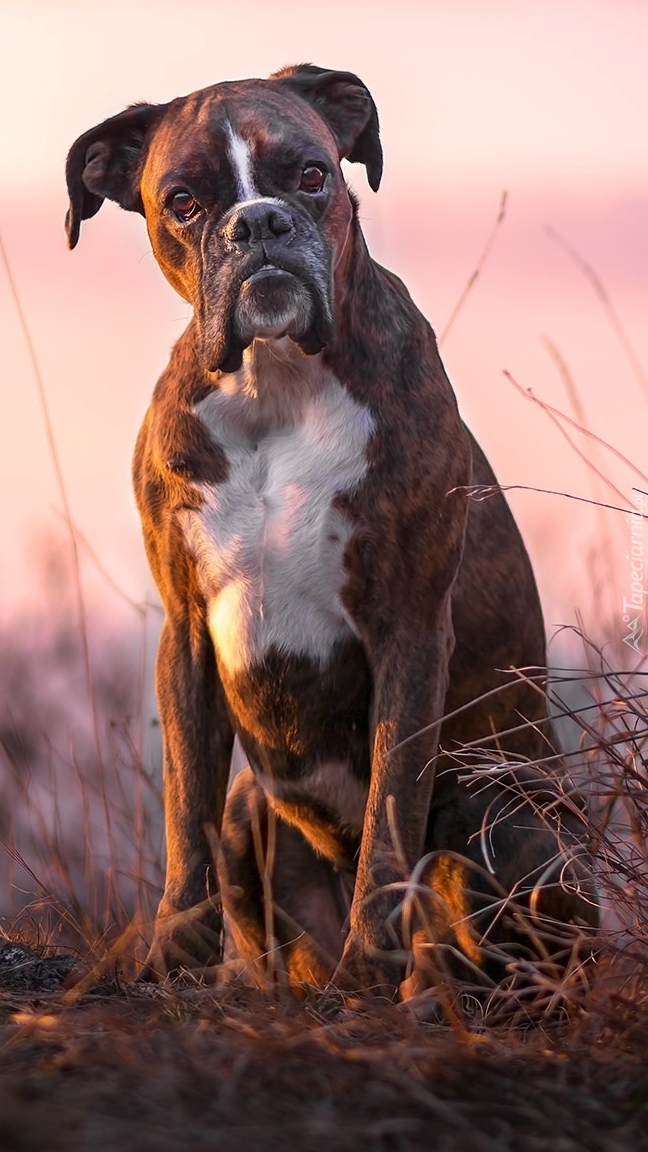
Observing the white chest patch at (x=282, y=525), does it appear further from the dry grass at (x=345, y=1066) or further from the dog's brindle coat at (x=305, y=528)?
the dry grass at (x=345, y=1066)

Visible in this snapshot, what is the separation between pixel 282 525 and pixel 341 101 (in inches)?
42.6

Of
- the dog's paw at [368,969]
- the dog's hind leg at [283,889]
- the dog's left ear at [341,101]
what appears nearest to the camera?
the dog's paw at [368,969]

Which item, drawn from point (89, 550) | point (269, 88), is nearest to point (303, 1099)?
point (269, 88)

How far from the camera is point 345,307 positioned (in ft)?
10.9

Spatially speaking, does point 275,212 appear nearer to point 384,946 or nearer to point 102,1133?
point 384,946

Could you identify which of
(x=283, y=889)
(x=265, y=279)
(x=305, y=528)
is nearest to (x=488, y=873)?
(x=283, y=889)

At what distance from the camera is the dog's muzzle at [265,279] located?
3.15m

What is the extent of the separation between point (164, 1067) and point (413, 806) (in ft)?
4.74

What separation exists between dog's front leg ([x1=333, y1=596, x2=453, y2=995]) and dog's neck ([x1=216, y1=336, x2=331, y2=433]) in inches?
22.6

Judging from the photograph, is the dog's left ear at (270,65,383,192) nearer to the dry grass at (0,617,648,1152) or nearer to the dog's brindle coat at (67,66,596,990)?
the dog's brindle coat at (67,66,596,990)

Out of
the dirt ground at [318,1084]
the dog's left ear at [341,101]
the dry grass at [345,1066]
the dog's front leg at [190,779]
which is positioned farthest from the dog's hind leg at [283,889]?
the dog's left ear at [341,101]

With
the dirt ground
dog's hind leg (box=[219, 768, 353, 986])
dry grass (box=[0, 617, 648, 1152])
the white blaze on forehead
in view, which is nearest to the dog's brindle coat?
the white blaze on forehead

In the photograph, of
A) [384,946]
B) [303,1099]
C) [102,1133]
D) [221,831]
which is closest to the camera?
[102,1133]

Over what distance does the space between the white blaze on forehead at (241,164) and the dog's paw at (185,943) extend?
1.59 metres
